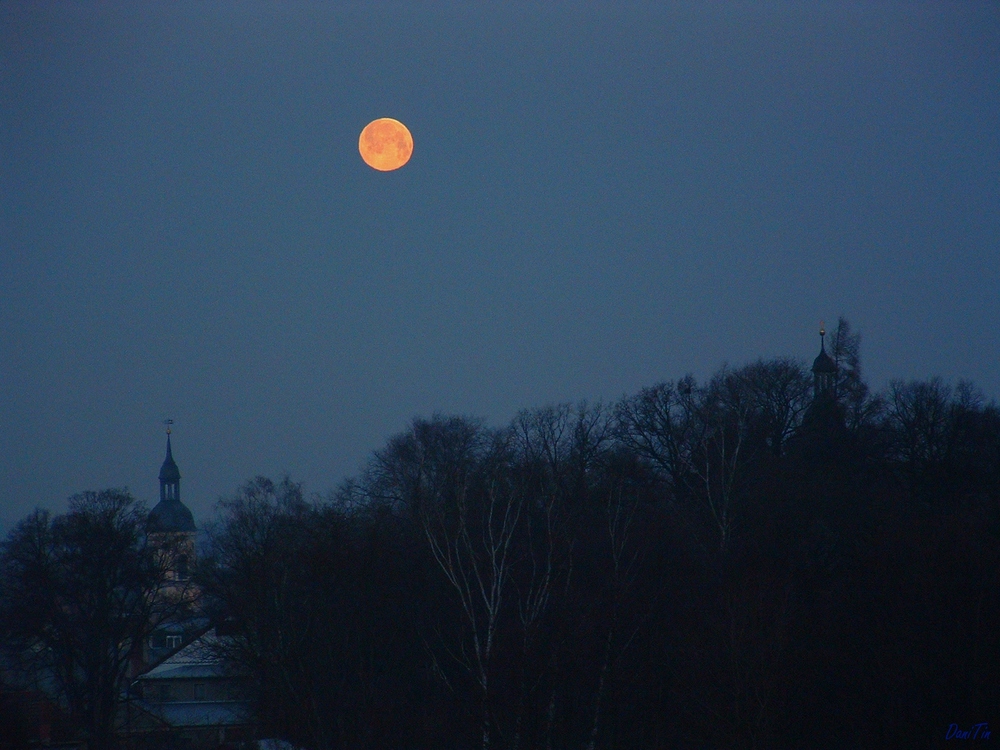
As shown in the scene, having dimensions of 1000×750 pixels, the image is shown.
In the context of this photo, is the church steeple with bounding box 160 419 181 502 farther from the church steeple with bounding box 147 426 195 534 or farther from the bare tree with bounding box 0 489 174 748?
the bare tree with bounding box 0 489 174 748

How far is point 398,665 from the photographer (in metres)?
29.0

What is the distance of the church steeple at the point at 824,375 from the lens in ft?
160

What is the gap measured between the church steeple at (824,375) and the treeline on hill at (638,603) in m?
5.30

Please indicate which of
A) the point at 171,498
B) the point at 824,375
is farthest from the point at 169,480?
the point at 824,375

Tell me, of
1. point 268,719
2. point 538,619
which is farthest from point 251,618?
point 538,619

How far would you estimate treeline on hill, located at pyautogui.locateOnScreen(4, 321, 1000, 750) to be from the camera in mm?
23594

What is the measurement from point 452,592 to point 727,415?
1851cm

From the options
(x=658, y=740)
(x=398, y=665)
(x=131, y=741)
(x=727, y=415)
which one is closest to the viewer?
(x=658, y=740)

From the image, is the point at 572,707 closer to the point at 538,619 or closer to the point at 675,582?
the point at 538,619

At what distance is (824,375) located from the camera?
169 feet

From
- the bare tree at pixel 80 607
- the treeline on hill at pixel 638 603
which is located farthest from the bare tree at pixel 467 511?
→ the bare tree at pixel 80 607

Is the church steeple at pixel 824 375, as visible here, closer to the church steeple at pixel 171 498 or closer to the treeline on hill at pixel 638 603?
the treeline on hill at pixel 638 603

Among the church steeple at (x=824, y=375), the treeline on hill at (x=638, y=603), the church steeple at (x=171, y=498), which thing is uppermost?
the church steeple at (x=171, y=498)

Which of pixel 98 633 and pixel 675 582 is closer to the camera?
pixel 675 582
